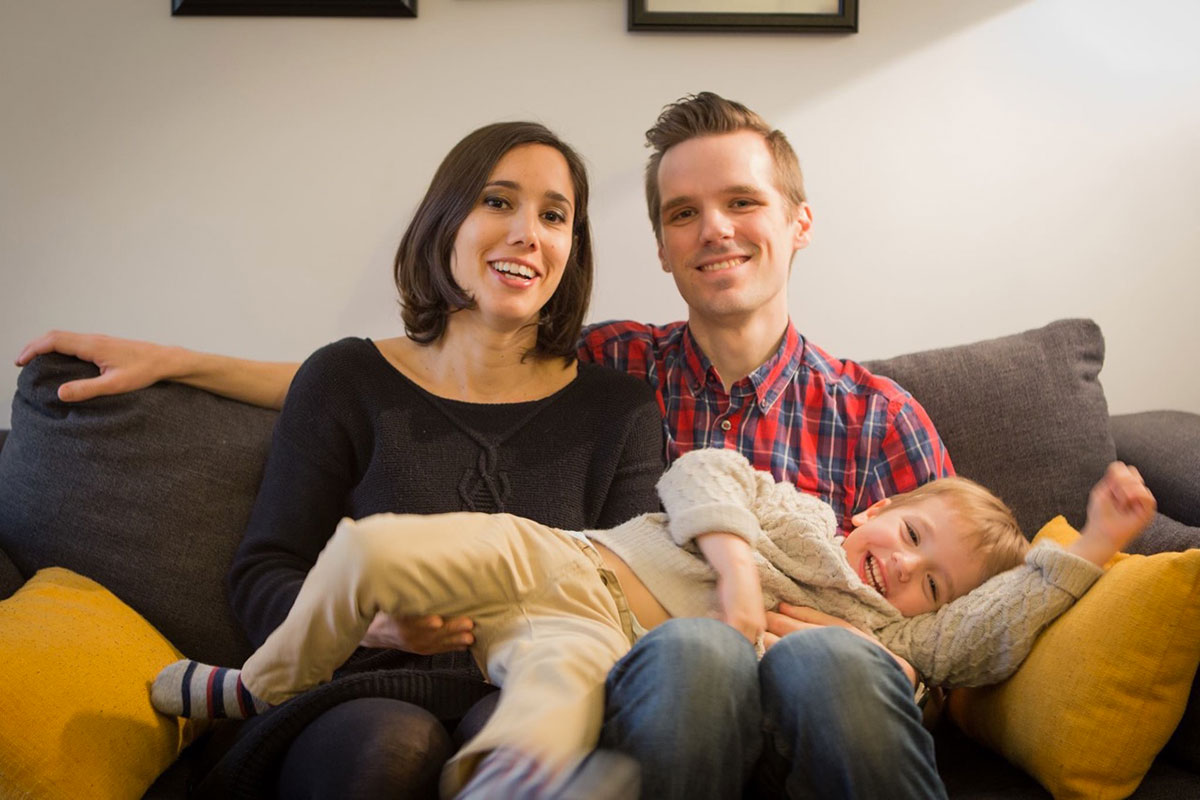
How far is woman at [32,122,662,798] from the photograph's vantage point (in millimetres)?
1566

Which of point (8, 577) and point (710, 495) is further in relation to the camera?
point (8, 577)

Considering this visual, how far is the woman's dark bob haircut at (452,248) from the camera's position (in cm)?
164

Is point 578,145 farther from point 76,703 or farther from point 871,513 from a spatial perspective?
point 76,703

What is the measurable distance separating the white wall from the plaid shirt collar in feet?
1.42

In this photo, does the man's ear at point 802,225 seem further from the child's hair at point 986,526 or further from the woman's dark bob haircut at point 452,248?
the child's hair at point 986,526

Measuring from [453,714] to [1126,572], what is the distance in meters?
0.87

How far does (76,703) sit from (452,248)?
808 millimetres

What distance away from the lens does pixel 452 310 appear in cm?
168

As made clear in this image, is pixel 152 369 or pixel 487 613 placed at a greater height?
pixel 152 369

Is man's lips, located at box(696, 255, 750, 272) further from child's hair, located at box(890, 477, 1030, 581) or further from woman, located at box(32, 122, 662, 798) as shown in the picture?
child's hair, located at box(890, 477, 1030, 581)

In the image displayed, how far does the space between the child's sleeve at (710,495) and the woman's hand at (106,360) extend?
857 mm

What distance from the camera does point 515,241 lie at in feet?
5.27

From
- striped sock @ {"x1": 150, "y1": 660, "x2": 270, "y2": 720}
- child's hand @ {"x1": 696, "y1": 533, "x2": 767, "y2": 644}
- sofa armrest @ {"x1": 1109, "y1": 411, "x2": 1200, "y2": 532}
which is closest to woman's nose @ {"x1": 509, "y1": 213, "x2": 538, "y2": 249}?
child's hand @ {"x1": 696, "y1": 533, "x2": 767, "y2": 644}

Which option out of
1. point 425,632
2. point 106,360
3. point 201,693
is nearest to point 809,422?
point 425,632
